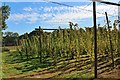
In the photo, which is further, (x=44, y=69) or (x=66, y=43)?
(x=66, y=43)

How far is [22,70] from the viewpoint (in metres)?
5.52

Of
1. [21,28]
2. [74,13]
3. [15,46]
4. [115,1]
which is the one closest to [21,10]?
[21,28]

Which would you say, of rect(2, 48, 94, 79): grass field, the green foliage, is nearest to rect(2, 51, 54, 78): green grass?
rect(2, 48, 94, 79): grass field

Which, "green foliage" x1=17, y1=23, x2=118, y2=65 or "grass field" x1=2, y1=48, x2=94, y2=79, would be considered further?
"green foliage" x1=17, y1=23, x2=118, y2=65

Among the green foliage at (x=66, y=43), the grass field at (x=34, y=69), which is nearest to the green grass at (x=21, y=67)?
the grass field at (x=34, y=69)

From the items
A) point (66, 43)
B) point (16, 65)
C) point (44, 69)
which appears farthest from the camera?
A: point (66, 43)

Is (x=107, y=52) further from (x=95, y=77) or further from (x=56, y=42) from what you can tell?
(x=56, y=42)

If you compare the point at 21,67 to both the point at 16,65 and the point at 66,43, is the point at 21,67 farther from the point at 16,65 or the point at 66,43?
the point at 66,43

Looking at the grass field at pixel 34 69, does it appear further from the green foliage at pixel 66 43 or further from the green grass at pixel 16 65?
the green foliage at pixel 66 43

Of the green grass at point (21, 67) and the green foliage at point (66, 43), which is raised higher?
the green foliage at point (66, 43)

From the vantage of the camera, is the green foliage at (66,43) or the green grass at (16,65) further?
the green foliage at (66,43)

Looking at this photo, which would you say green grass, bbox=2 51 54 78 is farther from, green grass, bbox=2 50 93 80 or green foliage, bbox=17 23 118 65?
green foliage, bbox=17 23 118 65

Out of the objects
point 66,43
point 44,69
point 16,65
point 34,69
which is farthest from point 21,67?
point 66,43

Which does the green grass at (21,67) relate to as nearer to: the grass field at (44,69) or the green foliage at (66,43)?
the grass field at (44,69)
